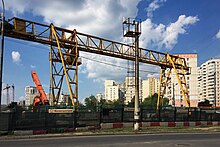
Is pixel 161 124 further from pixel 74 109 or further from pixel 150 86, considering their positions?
pixel 150 86

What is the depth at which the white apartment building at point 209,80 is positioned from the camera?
534 ft

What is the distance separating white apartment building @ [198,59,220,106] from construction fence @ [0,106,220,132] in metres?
135

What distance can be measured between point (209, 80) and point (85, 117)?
526ft

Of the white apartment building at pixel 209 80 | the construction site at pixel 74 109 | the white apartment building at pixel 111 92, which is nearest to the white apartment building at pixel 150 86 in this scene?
the white apartment building at pixel 111 92

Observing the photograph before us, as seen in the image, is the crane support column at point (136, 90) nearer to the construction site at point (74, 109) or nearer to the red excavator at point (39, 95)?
the construction site at point (74, 109)

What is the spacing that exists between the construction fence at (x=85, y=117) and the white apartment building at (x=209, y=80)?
444ft

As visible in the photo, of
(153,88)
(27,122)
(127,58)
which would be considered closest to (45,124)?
(27,122)

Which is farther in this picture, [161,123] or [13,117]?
[161,123]

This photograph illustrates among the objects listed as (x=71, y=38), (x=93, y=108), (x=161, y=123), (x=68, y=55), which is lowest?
(x=161, y=123)

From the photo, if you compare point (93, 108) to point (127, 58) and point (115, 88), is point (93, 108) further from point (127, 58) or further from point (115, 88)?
point (115, 88)

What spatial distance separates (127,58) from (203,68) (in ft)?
497

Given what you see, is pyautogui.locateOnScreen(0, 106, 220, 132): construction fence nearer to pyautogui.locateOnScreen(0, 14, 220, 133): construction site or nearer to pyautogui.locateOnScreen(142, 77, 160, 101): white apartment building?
pyautogui.locateOnScreen(0, 14, 220, 133): construction site

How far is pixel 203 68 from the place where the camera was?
179625 millimetres

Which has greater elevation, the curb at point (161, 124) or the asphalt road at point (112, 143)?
the asphalt road at point (112, 143)
